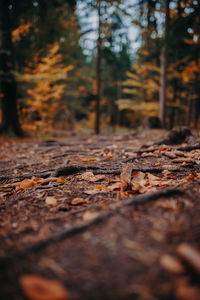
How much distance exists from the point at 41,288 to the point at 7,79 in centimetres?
661

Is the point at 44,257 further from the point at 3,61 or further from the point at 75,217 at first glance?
the point at 3,61

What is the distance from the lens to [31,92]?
7211 millimetres

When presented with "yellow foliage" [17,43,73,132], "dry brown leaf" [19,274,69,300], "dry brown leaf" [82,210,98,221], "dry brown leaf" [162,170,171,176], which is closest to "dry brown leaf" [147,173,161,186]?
"dry brown leaf" [162,170,171,176]

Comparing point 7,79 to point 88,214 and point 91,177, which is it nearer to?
point 91,177

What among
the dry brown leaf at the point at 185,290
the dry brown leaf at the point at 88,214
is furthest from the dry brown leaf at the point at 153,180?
the dry brown leaf at the point at 185,290

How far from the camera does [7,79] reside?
19.0 feet

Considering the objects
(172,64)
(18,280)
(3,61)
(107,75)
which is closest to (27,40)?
(3,61)

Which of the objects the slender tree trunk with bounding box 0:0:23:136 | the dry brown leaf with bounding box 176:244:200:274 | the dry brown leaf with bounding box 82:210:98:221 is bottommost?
the dry brown leaf with bounding box 82:210:98:221

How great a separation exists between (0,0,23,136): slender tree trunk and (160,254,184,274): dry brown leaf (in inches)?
253

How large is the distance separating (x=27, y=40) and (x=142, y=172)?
1207 centimetres

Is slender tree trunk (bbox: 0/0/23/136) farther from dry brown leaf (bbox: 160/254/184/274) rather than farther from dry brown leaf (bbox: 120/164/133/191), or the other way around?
dry brown leaf (bbox: 160/254/184/274)

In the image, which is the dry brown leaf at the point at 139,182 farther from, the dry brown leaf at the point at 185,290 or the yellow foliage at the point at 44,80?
the yellow foliage at the point at 44,80

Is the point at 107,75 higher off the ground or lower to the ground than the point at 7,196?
higher

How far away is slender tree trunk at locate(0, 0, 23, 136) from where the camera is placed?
19.4 feet
